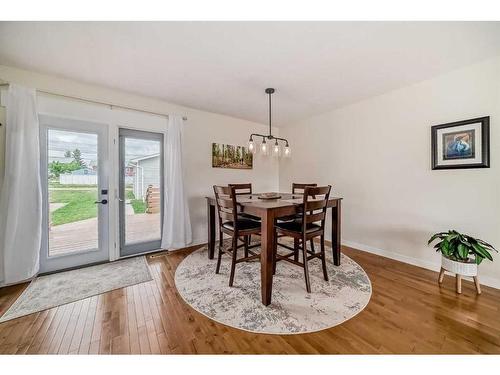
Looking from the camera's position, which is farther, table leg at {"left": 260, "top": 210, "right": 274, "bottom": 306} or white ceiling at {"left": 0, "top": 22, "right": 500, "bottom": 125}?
table leg at {"left": 260, "top": 210, "right": 274, "bottom": 306}

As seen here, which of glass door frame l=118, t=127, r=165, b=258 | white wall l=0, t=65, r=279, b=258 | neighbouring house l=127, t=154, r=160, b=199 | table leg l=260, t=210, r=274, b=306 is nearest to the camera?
table leg l=260, t=210, r=274, b=306

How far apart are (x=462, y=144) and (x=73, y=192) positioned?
15.2 feet

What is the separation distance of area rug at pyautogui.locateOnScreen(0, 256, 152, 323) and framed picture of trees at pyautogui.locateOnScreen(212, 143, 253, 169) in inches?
79.5

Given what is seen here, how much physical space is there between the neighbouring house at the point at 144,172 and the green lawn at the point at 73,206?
0.52 m

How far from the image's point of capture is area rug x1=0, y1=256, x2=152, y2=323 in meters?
1.78

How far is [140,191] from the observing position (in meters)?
2.99

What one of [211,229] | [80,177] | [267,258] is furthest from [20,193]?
[267,258]

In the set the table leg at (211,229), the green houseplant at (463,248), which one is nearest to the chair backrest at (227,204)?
the table leg at (211,229)

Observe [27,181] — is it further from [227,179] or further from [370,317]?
[370,317]

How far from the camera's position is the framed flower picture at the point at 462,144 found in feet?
6.75

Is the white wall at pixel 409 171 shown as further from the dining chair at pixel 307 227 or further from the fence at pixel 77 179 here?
the fence at pixel 77 179

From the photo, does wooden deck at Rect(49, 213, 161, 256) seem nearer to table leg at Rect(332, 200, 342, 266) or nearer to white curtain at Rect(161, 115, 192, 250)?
white curtain at Rect(161, 115, 192, 250)

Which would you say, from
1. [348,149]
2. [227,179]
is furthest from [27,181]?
[348,149]

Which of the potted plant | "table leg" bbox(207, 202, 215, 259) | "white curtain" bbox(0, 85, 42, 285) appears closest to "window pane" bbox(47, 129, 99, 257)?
"white curtain" bbox(0, 85, 42, 285)
